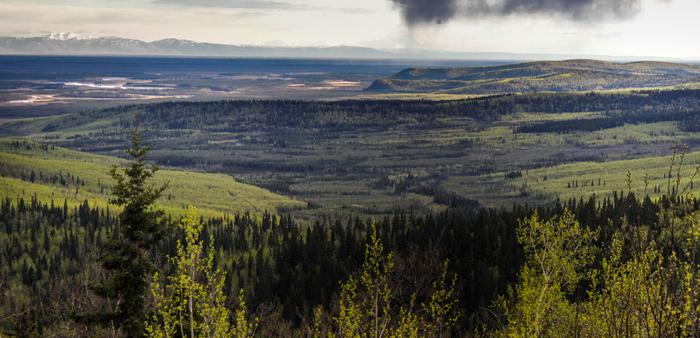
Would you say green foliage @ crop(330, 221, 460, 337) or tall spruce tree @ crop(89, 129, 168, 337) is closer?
green foliage @ crop(330, 221, 460, 337)

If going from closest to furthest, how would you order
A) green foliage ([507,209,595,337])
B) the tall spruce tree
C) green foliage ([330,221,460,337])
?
green foliage ([330,221,460,337]) → green foliage ([507,209,595,337]) → the tall spruce tree

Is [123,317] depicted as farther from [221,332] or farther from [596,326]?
[596,326]

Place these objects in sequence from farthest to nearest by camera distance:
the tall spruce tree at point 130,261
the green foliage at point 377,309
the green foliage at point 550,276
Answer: the tall spruce tree at point 130,261 → the green foliage at point 550,276 → the green foliage at point 377,309

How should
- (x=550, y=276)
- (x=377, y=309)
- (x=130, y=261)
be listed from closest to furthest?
(x=377, y=309) → (x=550, y=276) → (x=130, y=261)

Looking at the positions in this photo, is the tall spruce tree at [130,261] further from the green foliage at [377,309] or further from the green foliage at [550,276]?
the green foliage at [550,276]

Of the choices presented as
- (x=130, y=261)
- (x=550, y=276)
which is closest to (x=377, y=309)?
(x=550, y=276)

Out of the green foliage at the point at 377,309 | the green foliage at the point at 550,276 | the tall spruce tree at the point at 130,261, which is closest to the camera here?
the green foliage at the point at 377,309

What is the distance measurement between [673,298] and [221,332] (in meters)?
17.1

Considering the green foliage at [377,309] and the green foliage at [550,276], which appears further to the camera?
the green foliage at [550,276]

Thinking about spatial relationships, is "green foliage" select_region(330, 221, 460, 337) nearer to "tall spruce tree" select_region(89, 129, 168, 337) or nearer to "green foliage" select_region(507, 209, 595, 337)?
"green foliage" select_region(507, 209, 595, 337)

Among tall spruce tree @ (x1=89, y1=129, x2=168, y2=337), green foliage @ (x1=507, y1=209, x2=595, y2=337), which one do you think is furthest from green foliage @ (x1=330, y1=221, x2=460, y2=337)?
tall spruce tree @ (x1=89, y1=129, x2=168, y2=337)

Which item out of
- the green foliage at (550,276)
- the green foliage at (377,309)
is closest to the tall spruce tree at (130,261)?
the green foliage at (377,309)

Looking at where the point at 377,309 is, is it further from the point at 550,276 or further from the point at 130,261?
the point at 130,261

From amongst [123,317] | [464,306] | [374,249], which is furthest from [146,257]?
[464,306]
